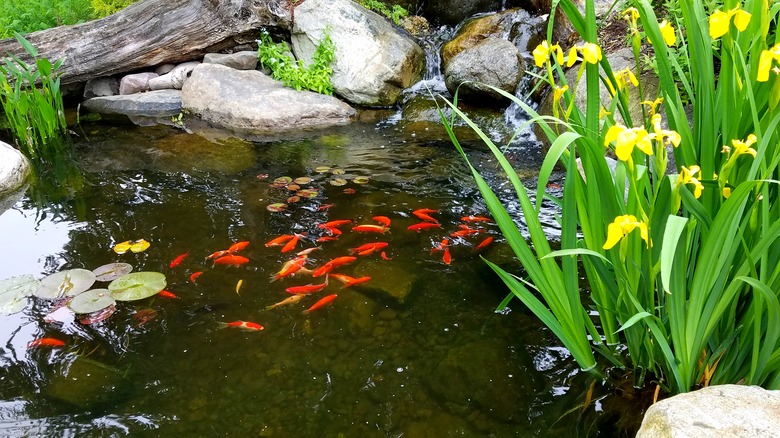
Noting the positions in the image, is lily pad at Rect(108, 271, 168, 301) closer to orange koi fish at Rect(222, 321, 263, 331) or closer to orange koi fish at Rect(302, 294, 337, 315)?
orange koi fish at Rect(222, 321, 263, 331)

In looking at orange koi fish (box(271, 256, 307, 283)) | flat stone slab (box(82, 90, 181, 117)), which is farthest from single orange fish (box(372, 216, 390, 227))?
flat stone slab (box(82, 90, 181, 117))

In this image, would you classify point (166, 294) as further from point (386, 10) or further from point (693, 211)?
point (386, 10)

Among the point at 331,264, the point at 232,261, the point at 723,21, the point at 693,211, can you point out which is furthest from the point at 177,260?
the point at 723,21

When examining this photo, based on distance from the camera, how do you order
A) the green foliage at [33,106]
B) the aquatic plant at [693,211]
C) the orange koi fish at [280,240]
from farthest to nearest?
the green foliage at [33,106] < the orange koi fish at [280,240] < the aquatic plant at [693,211]

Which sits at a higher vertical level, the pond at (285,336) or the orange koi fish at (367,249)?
the orange koi fish at (367,249)

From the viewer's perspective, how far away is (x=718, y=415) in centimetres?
160

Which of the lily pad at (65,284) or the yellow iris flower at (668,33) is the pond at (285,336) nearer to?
the lily pad at (65,284)

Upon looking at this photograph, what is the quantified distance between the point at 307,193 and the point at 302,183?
0.23 metres

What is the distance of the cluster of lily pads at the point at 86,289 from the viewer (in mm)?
3053

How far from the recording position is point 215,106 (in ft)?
21.2

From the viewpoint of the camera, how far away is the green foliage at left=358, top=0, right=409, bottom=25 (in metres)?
8.18

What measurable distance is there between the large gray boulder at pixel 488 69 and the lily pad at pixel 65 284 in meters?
4.49

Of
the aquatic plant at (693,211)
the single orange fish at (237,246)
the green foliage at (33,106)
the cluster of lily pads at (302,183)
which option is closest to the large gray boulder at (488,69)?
the cluster of lily pads at (302,183)

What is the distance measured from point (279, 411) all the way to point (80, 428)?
82 centimetres
